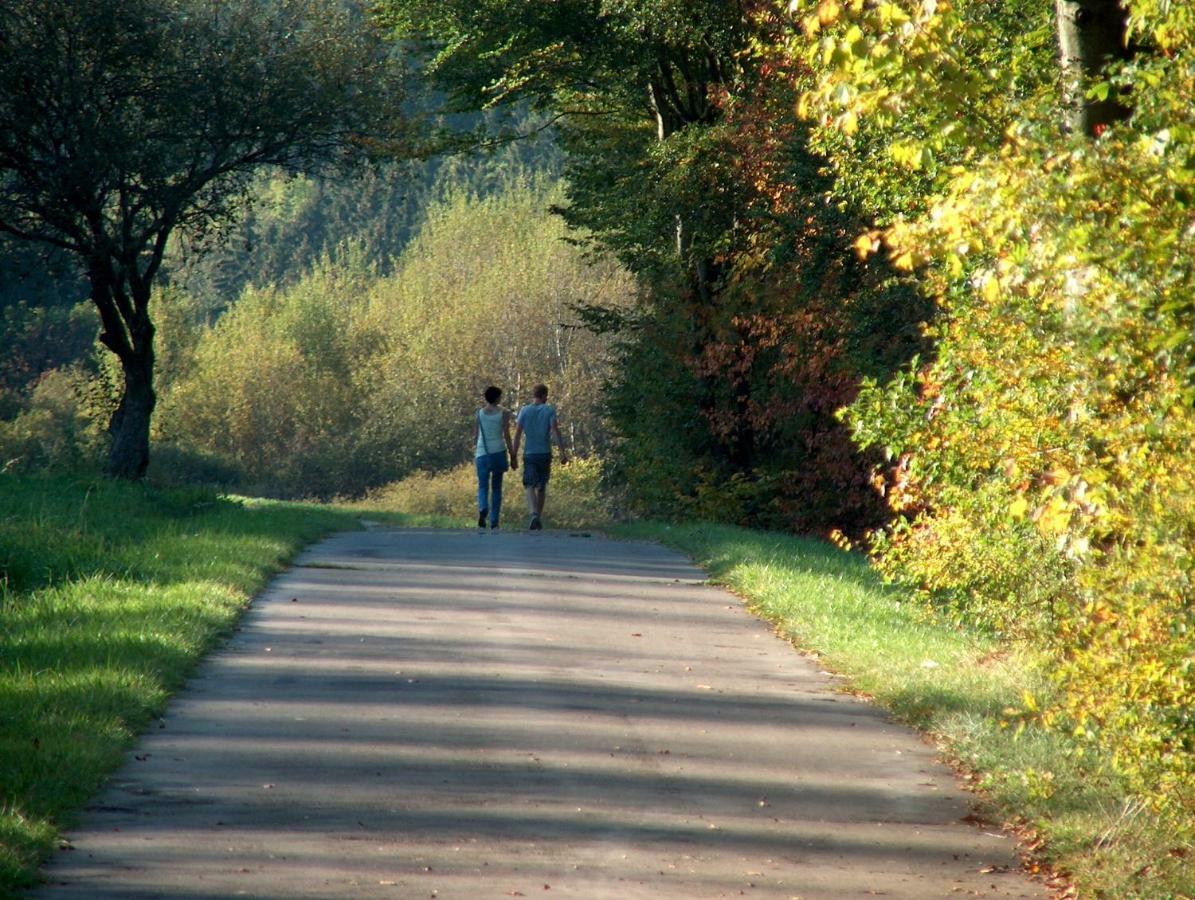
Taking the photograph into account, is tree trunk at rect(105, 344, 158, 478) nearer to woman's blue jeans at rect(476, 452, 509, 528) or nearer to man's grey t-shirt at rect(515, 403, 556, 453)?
woman's blue jeans at rect(476, 452, 509, 528)

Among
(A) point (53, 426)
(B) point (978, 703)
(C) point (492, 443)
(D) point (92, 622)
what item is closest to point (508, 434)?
(C) point (492, 443)

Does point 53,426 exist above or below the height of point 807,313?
below

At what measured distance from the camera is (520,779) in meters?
7.17

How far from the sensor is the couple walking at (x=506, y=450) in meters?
21.4

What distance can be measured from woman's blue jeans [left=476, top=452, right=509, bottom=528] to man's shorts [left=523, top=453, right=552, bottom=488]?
1.27 ft

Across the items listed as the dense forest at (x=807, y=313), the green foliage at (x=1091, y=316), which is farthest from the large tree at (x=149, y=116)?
the green foliage at (x=1091, y=316)

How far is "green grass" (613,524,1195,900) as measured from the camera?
627cm

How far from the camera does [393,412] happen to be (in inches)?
2234

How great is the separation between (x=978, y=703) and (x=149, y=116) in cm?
1932

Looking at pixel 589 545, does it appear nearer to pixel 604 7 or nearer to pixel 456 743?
pixel 604 7

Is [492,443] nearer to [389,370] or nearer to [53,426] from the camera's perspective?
[53,426]

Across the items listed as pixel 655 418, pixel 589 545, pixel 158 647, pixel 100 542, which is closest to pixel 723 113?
pixel 655 418

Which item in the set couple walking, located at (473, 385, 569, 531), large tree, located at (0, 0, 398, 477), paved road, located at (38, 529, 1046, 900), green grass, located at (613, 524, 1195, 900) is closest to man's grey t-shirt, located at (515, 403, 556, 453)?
couple walking, located at (473, 385, 569, 531)

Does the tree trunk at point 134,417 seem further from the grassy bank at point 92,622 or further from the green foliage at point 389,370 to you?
the green foliage at point 389,370
